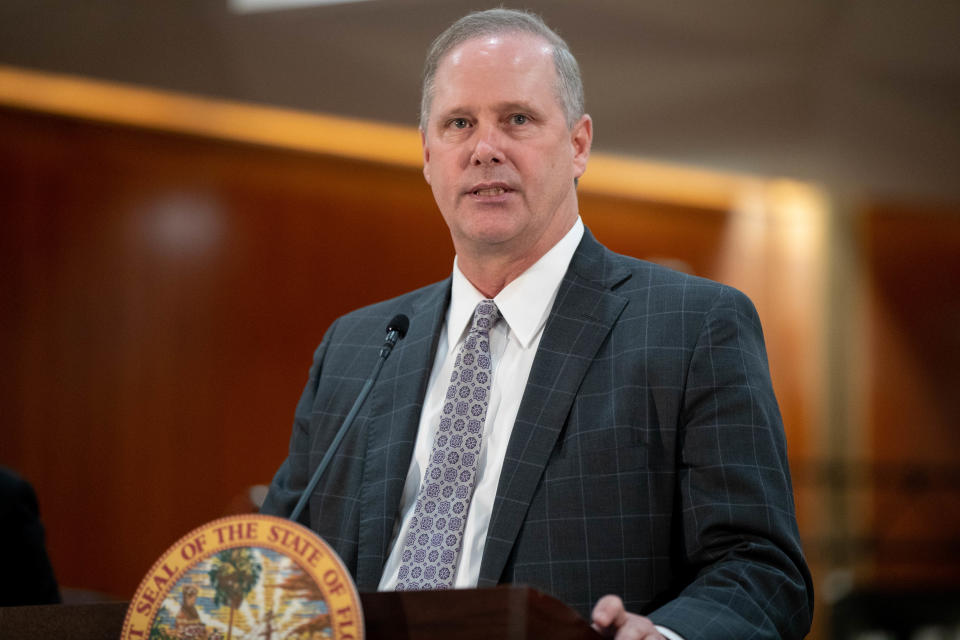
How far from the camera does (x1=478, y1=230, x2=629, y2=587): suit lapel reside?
5.41 ft

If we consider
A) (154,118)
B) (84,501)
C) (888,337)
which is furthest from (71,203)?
(888,337)

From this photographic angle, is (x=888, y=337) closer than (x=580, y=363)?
No

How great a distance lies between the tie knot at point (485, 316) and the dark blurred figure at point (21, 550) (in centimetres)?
141

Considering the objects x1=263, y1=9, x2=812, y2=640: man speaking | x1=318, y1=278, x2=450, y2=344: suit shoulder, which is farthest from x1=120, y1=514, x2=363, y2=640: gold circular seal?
x1=318, y1=278, x2=450, y2=344: suit shoulder

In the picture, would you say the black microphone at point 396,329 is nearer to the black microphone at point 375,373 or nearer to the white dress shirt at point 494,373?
the black microphone at point 375,373

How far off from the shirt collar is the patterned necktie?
0.21 ft

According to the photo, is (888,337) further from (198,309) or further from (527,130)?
(527,130)

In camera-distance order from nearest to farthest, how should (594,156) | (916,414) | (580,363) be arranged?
(580,363) → (594,156) → (916,414)

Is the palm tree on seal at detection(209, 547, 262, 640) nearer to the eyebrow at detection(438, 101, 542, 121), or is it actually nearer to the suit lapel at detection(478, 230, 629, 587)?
the suit lapel at detection(478, 230, 629, 587)

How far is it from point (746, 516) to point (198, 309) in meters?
4.56

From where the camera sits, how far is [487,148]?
185cm

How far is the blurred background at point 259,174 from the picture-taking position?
203 inches

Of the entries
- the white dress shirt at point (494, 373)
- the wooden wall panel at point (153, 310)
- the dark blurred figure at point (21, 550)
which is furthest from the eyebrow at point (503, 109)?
the wooden wall panel at point (153, 310)

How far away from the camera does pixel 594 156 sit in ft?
20.1
